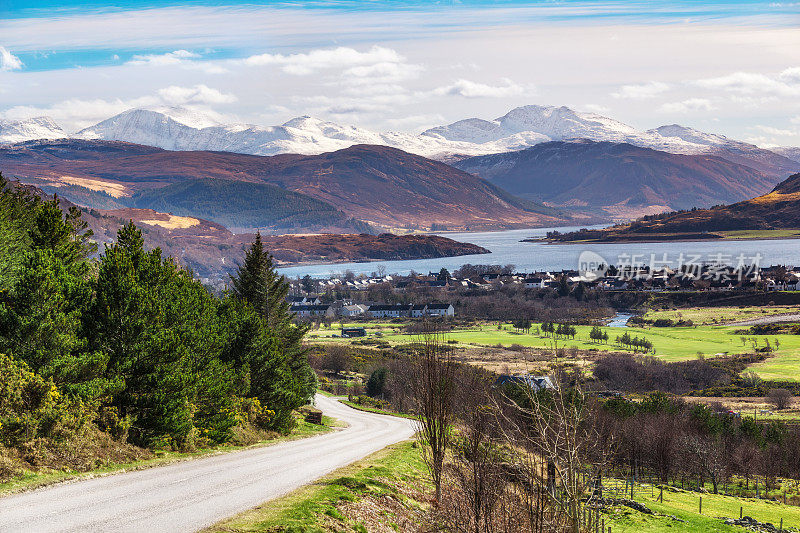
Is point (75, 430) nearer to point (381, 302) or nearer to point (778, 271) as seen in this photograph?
point (381, 302)

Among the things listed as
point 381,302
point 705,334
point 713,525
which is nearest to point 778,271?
point 705,334

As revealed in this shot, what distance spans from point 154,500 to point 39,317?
7.39 metres

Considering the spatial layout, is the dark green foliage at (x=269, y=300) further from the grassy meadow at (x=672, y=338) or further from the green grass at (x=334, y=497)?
the grassy meadow at (x=672, y=338)

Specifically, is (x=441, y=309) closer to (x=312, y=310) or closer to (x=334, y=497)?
(x=312, y=310)

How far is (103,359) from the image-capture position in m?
22.6

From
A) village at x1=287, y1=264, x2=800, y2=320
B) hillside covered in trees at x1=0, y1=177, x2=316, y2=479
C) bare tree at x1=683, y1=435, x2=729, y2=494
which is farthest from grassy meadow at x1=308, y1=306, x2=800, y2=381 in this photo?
hillside covered in trees at x1=0, y1=177, x2=316, y2=479

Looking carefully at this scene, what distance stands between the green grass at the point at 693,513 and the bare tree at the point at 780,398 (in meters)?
27.7

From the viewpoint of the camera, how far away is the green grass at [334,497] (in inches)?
610

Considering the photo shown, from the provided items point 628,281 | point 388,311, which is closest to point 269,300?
point 388,311

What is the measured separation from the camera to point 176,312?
91.6 ft

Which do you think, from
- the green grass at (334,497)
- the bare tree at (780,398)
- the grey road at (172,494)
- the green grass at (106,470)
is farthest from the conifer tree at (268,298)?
the bare tree at (780,398)

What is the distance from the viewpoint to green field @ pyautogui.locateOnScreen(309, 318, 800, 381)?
88619mm

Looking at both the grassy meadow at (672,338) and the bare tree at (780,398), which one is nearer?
the bare tree at (780,398)

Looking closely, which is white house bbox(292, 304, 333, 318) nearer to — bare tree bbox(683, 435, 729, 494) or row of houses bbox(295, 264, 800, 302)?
row of houses bbox(295, 264, 800, 302)
